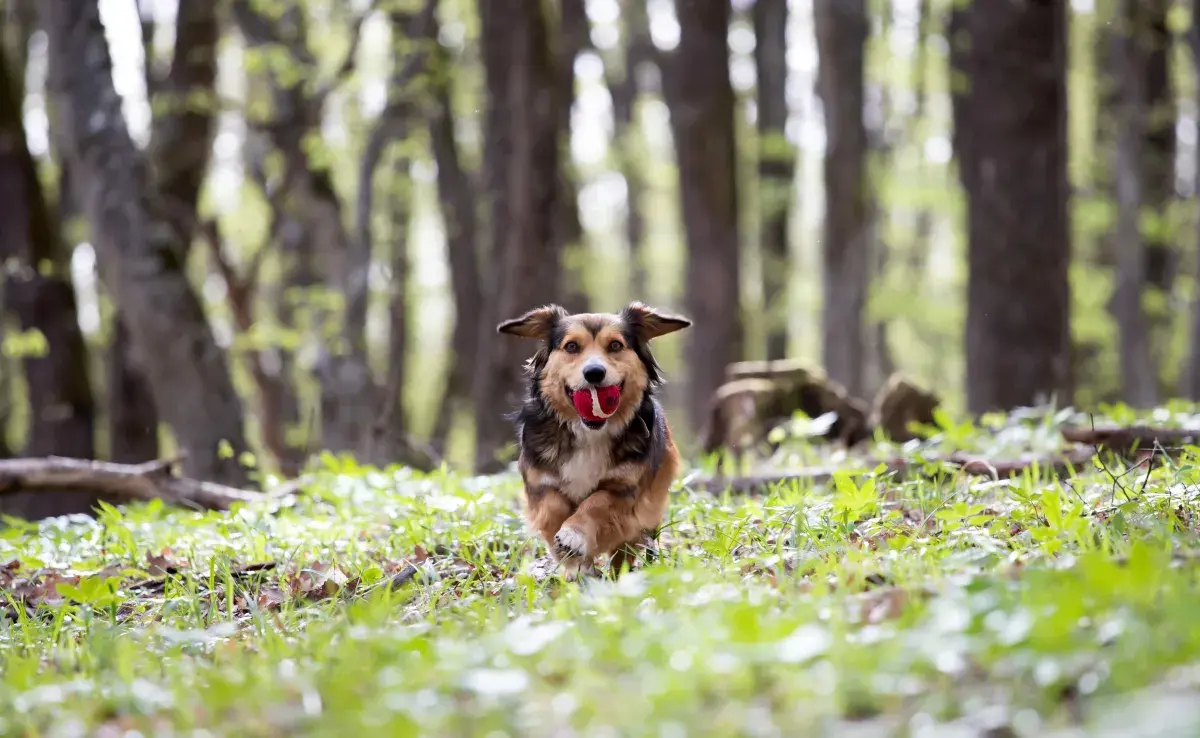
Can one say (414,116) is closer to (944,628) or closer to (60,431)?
(60,431)

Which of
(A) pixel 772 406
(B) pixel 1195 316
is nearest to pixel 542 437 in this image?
(A) pixel 772 406

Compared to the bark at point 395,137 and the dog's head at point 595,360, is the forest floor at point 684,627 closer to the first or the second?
the dog's head at point 595,360

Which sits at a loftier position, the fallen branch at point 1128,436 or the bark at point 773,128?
the bark at point 773,128

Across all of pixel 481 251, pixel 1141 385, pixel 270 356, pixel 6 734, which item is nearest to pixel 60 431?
pixel 270 356

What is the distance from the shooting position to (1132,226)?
18266 mm

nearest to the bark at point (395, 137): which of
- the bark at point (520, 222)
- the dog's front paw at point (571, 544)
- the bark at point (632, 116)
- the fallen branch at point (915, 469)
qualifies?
the bark at point (520, 222)

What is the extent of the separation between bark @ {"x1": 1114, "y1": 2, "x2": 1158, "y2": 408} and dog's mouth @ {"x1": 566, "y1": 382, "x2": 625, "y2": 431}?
48.0 ft

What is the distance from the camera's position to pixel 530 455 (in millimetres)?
5438

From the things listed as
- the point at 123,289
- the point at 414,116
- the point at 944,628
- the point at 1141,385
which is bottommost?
the point at 1141,385

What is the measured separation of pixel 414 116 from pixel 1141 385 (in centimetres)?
1241

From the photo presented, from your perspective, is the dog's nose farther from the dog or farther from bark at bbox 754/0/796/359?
bark at bbox 754/0/796/359

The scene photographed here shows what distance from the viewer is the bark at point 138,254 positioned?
33.9 ft

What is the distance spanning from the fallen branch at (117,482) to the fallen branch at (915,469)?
318 centimetres

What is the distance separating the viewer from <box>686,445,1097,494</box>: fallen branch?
21.2 ft
